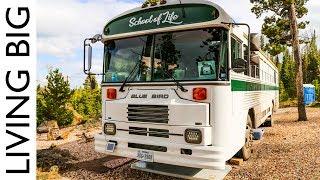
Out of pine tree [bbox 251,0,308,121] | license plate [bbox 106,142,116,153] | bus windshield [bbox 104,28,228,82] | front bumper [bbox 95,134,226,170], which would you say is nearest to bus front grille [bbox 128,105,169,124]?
front bumper [bbox 95,134,226,170]

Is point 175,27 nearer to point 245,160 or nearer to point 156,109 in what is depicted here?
point 156,109

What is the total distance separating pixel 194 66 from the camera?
6.53 meters

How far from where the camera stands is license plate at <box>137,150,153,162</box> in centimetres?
673

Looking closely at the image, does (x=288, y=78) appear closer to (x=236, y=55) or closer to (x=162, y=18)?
(x=236, y=55)

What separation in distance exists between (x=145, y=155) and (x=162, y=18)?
272 centimetres

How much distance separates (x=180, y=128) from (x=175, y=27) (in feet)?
6.33

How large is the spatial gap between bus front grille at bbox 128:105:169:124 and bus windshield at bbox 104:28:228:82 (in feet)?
1.82

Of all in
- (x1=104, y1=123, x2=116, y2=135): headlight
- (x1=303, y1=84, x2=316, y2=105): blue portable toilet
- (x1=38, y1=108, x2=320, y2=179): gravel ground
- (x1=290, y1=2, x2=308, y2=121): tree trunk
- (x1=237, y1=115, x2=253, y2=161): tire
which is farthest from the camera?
(x1=303, y1=84, x2=316, y2=105): blue portable toilet

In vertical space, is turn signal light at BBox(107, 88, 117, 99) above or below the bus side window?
below

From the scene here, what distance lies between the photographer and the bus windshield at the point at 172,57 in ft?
21.1

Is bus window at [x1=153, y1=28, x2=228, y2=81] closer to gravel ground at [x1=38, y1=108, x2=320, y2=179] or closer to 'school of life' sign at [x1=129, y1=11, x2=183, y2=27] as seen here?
'school of life' sign at [x1=129, y1=11, x2=183, y2=27]

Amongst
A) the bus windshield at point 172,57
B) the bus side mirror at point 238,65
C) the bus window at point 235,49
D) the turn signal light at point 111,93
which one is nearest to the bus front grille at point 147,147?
the turn signal light at point 111,93

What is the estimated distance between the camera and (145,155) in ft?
22.3

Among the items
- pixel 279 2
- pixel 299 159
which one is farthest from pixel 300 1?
pixel 299 159
